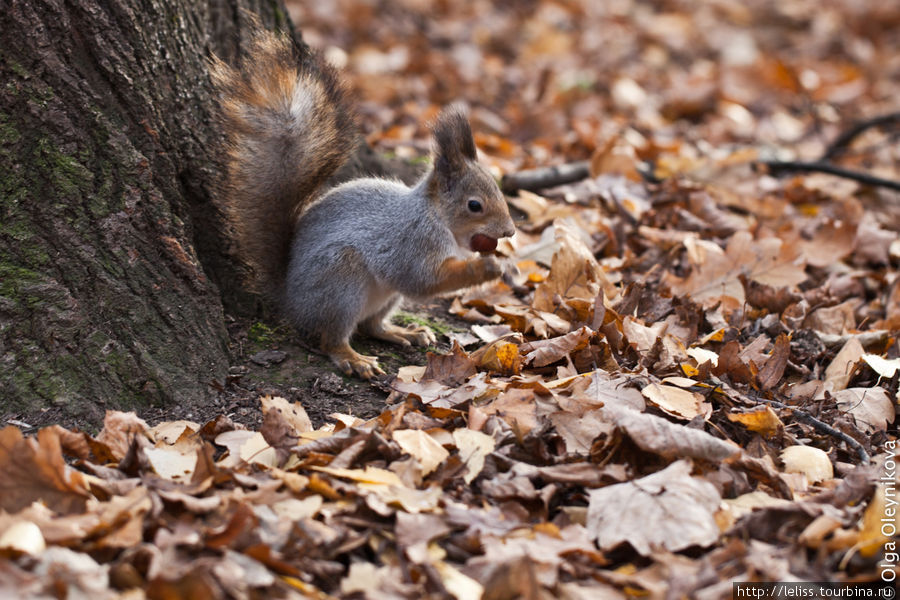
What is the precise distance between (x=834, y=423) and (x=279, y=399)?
5.15ft

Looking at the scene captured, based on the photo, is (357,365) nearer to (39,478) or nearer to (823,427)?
(39,478)

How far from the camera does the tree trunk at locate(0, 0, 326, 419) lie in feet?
7.15

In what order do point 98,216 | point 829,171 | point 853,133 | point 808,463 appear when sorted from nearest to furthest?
point 808,463 < point 98,216 < point 829,171 < point 853,133

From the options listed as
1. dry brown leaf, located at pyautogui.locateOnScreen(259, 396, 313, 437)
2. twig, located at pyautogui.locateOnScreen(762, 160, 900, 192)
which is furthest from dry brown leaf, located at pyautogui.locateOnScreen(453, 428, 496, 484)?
twig, located at pyautogui.locateOnScreen(762, 160, 900, 192)

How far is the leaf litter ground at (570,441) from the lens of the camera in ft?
5.37

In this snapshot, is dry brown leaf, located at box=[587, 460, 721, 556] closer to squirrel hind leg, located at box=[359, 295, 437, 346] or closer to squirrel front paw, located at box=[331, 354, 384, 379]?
squirrel front paw, located at box=[331, 354, 384, 379]

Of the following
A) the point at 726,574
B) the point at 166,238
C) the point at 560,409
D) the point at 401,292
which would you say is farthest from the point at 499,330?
the point at 726,574

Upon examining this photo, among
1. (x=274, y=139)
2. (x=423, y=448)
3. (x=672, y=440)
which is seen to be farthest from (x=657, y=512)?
(x=274, y=139)

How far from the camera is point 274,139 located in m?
2.76

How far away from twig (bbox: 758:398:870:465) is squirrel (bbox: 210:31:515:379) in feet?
3.52

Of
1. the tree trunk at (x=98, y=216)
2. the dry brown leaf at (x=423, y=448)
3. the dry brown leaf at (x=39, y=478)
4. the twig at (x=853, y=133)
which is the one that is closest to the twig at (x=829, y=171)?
the twig at (x=853, y=133)

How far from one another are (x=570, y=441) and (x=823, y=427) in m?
0.74

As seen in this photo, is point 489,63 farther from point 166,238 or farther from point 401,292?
point 166,238

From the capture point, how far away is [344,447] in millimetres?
2035
